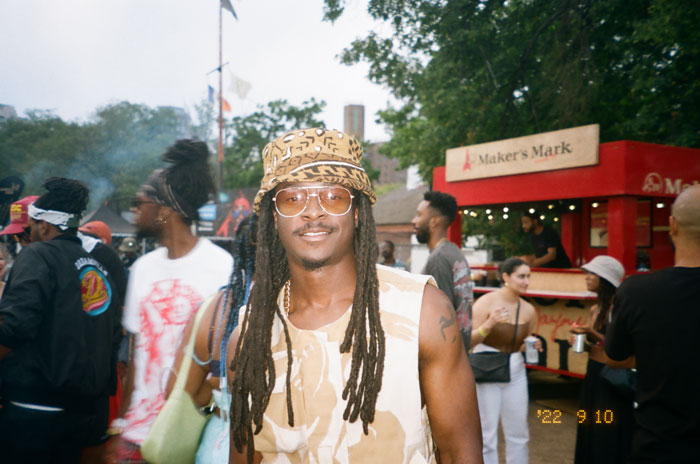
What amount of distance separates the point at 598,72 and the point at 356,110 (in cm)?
7606

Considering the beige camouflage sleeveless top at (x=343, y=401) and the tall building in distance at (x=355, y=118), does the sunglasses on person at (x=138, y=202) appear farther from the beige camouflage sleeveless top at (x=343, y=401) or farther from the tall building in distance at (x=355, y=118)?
the tall building in distance at (x=355, y=118)

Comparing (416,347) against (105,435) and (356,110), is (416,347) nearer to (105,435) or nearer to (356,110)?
(105,435)

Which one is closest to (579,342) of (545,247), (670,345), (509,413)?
(509,413)

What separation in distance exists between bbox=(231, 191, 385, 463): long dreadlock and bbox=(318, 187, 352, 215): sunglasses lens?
88mm

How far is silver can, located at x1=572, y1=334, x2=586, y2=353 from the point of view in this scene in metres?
4.27

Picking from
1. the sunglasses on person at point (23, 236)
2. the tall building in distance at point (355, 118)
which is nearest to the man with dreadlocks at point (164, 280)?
the sunglasses on person at point (23, 236)

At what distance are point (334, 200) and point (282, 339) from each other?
0.54 metres

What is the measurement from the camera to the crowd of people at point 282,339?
Result: 5.65 feet

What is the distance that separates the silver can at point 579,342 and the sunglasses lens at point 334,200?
10.3ft

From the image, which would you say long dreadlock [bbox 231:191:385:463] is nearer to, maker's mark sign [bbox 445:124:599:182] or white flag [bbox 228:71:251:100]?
maker's mark sign [bbox 445:124:599:182]

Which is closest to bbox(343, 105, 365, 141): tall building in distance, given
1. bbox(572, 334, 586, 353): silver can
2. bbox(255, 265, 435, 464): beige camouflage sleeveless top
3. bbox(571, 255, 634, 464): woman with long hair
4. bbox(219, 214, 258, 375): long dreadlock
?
bbox(571, 255, 634, 464): woman with long hair

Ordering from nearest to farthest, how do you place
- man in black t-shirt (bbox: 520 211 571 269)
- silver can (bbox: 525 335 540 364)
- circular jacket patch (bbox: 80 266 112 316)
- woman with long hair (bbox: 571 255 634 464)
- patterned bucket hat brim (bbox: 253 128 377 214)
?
1. patterned bucket hat brim (bbox: 253 128 377 214)
2. circular jacket patch (bbox: 80 266 112 316)
3. woman with long hair (bbox: 571 255 634 464)
4. silver can (bbox: 525 335 540 364)
5. man in black t-shirt (bbox: 520 211 571 269)

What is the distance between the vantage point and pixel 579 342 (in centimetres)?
428

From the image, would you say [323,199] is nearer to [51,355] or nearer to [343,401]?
[343,401]
